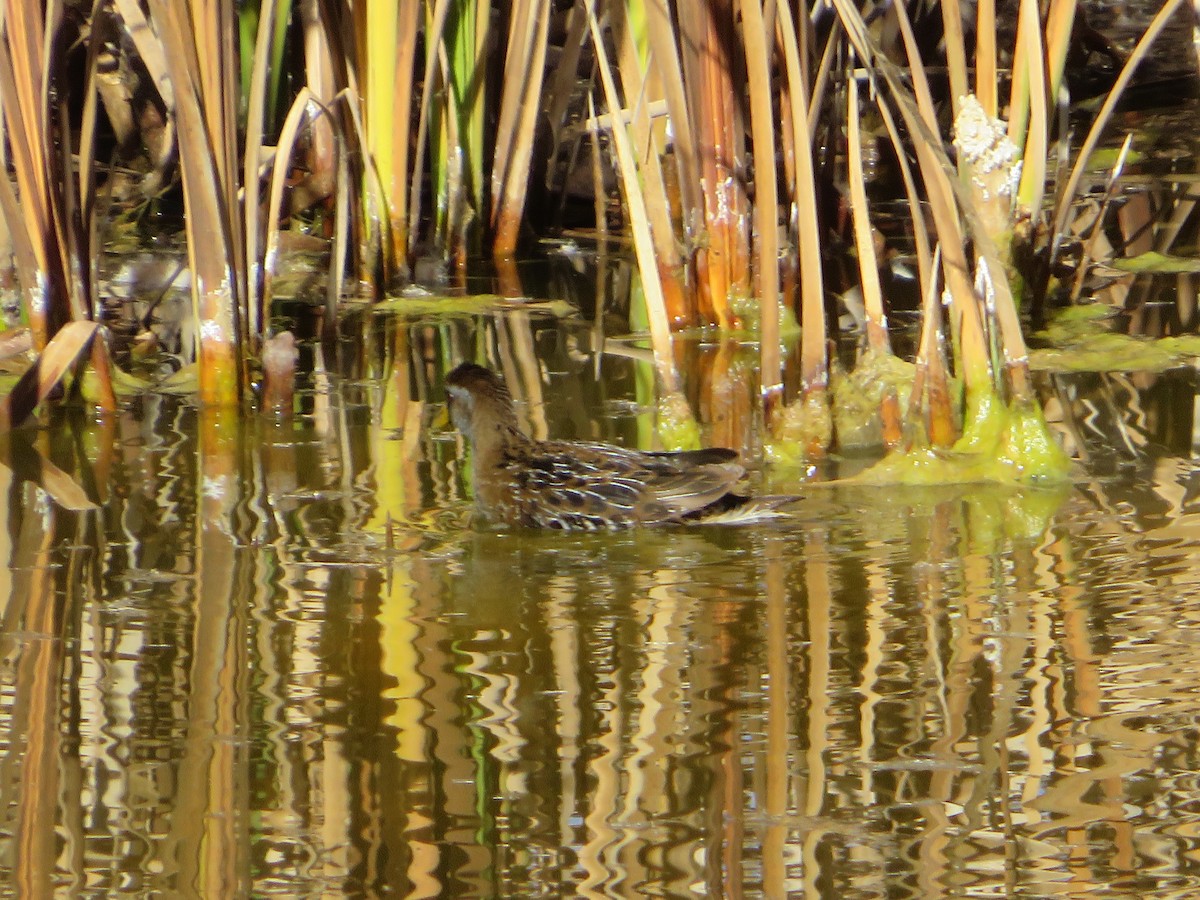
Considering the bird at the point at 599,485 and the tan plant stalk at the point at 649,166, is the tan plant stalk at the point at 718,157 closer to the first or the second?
the tan plant stalk at the point at 649,166

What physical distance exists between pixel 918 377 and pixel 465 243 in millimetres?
3682

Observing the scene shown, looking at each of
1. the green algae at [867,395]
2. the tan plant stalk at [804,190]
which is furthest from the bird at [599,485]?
the green algae at [867,395]

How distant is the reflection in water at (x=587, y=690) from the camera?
3.13m

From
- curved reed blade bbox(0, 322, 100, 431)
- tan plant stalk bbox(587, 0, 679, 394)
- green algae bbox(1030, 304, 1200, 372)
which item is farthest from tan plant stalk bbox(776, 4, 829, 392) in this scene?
curved reed blade bbox(0, 322, 100, 431)

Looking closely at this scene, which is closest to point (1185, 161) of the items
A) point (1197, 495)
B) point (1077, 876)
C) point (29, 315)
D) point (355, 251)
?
point (355, 251)

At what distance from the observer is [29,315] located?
624cm

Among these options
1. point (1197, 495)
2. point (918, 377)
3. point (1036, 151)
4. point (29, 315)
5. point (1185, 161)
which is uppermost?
point (1185, 161)

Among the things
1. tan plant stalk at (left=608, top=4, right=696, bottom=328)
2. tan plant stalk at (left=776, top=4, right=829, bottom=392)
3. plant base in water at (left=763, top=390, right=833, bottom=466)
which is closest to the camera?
tan plant stalk at (left=776, top=4, right=829, bottom=392)

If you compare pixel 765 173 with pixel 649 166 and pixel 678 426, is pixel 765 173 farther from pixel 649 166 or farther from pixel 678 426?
pixel 678 426

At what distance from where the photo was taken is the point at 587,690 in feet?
12.7

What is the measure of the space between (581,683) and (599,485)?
1411mm

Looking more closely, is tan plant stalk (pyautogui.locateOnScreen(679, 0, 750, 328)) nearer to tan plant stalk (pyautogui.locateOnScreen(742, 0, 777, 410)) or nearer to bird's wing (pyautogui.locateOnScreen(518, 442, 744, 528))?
tan plant stalk (pyautogui.locateOnScreen(742, 0, 777, 410))

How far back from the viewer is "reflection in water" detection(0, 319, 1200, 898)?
3135 mm

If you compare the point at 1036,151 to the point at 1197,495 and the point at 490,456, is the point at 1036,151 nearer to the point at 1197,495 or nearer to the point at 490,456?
the point at 1197,495
